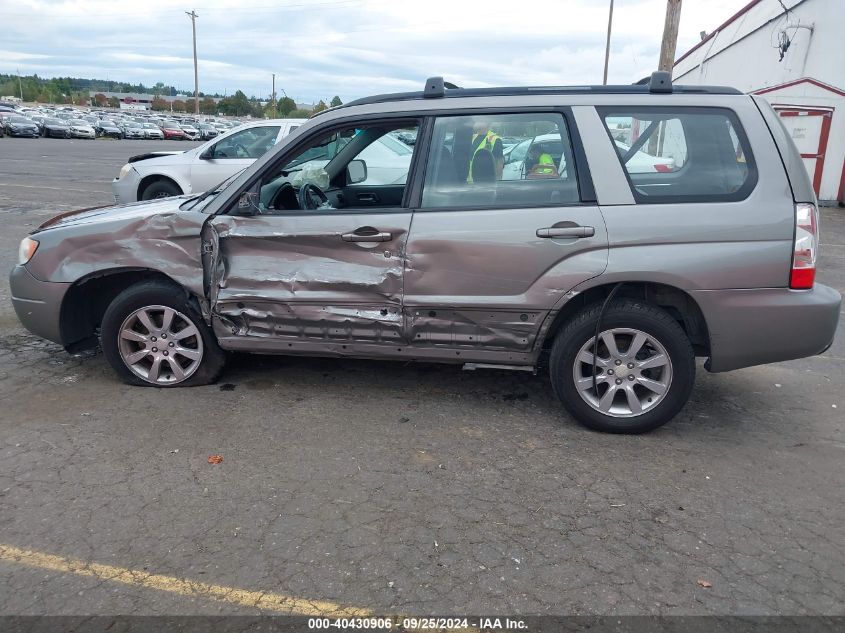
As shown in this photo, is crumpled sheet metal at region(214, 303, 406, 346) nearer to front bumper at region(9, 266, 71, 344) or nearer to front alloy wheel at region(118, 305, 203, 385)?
front alloy wheel at region(118, 305, 203, 385)

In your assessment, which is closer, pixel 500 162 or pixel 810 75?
pixel 500 162

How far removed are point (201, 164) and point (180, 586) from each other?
28.6 feet

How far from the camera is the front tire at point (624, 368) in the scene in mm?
3959

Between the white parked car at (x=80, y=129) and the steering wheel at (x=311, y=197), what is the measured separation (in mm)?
48010

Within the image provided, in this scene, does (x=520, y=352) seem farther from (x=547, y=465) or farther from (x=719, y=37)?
(x=719, y=37)

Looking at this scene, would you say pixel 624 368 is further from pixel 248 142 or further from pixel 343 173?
pixel 248 142

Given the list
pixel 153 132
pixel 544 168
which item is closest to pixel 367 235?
pixel 544 168

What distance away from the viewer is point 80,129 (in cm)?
4644

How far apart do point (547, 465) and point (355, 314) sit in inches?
57.5

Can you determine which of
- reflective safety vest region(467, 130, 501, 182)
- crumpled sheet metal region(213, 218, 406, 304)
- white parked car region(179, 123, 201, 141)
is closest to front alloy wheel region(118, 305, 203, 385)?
crumpled sheet metal region(213, 218, 406, 304)

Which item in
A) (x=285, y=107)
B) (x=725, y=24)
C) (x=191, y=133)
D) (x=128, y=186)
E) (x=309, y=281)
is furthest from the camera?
(x=285, y=107)

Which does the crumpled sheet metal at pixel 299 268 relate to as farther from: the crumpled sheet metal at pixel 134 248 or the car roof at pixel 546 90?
the car roof at pixel 546 90

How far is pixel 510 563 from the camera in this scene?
2.92 m

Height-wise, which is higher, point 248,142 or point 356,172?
point 248,142
